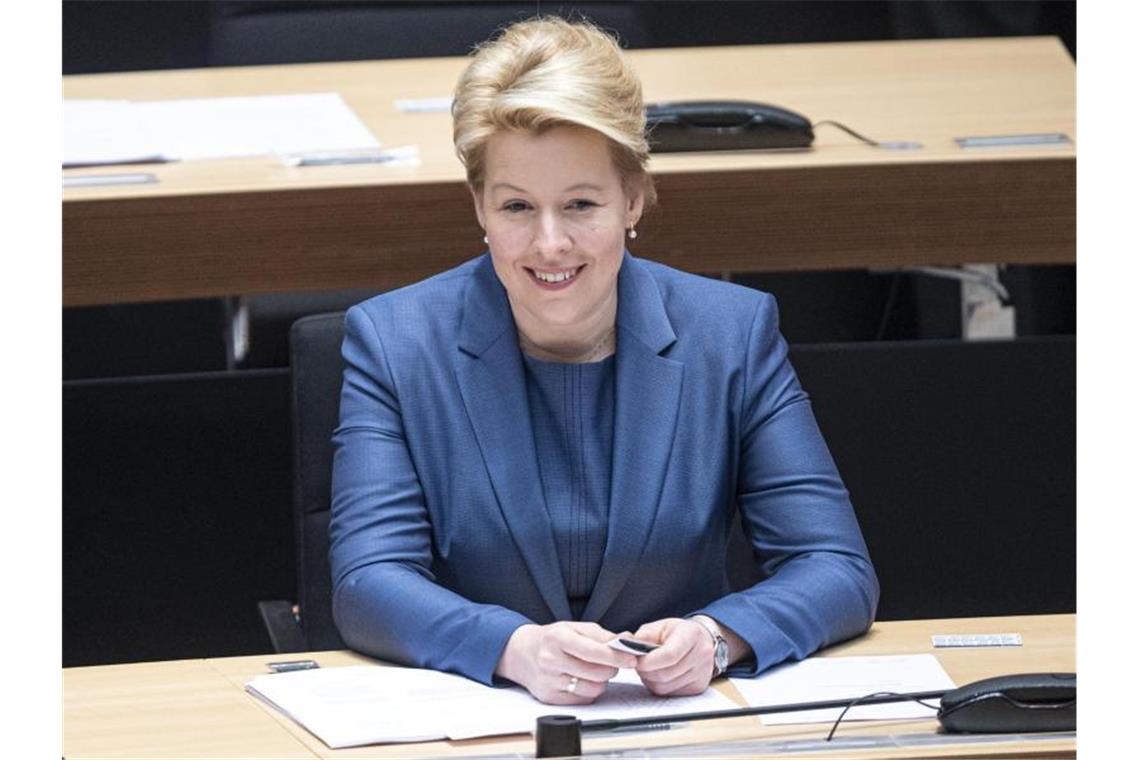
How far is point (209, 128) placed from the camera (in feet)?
10.8

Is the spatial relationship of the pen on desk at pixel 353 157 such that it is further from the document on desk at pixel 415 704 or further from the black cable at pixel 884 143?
the document on desk at pixel 415 704

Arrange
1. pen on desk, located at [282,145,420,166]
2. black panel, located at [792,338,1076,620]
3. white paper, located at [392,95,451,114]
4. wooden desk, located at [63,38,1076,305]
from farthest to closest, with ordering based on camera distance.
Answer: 1. white paper, located at [392,95,451,114]
2. black panel, located at [792,338,1076,620]
3. pen on desk, located at [282,145,420,166]
4. wooden desk, located at [63,38,1076,305]

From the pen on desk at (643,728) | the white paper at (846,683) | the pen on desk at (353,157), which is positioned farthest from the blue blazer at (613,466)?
the pen on desk at (353,157)

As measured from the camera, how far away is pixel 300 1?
3824mm

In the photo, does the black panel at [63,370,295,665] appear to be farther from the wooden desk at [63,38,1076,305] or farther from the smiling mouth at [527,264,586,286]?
the smiling mouth at [527,264,586,286]

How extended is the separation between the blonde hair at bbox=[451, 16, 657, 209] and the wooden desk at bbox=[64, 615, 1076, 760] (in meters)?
0.53

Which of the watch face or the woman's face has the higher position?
the woman's face

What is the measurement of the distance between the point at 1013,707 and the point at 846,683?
9.2 inches

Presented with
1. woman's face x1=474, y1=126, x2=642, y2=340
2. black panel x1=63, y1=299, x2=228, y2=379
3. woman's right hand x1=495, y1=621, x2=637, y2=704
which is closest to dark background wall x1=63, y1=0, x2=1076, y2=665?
black panel x1=63, y1=299, x2=228, y2=379

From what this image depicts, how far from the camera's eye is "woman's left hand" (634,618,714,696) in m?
1.77

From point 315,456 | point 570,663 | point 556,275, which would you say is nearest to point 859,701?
point 570,663

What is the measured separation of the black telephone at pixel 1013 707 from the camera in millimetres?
1616

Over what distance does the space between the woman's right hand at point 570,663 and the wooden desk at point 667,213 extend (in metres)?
1.29

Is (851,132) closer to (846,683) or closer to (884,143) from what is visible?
(884,143)
